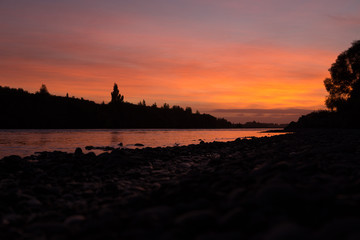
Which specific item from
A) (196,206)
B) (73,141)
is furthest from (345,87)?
(196,206)

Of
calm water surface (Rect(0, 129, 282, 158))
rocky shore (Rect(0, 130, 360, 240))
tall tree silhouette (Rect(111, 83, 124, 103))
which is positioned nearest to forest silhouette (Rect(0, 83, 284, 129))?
tall tree silhouette (Rect(111, 83, 124, 103))

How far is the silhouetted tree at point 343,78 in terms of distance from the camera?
46.8m

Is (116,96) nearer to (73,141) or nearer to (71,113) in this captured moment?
(71,113)

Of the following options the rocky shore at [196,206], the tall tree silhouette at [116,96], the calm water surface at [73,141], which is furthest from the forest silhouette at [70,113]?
the rocky shore at [196,206]

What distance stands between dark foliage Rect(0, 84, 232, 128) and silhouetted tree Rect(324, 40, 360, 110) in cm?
9633

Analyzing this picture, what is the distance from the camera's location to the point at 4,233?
4309 millimetres

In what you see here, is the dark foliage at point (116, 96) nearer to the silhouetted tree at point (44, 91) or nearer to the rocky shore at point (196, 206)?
the silhouetted tree at point (44, 91)

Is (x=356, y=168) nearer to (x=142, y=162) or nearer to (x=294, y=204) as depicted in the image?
(x=294, y=204)

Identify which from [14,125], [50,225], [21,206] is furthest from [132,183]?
[14,125]

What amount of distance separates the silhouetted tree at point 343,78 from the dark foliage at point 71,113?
96327mm

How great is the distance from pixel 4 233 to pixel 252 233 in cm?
382

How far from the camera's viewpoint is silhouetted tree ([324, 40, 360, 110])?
46844mm

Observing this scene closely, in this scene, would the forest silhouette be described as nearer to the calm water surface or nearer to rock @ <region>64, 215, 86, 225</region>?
the calm water surface

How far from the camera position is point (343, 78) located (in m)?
48.7
